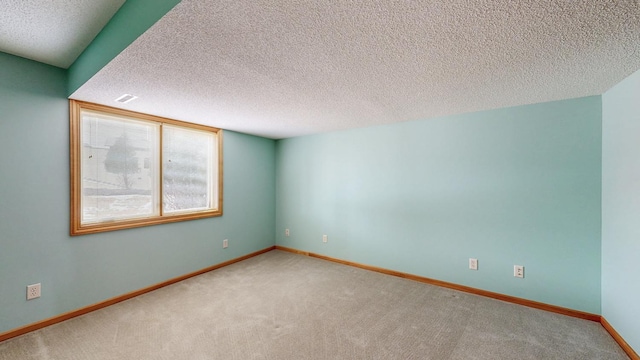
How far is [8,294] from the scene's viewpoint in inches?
76.2

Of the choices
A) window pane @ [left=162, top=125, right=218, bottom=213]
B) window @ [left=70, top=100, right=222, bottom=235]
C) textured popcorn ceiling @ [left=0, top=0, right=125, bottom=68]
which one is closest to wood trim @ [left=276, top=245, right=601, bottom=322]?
window pane @ [left=162, top=125, right=218, bottom=213]

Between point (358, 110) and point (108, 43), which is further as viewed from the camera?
point (358, 110)

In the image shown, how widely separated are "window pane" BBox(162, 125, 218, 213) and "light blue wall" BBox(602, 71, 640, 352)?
429cm

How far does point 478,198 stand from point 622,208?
3.33ft

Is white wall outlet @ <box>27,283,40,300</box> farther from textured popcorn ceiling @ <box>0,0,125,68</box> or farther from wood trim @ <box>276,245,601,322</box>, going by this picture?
wood trim @ <box>276,245,601,322</box>

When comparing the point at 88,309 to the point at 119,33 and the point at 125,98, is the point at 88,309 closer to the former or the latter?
the point at 125,98

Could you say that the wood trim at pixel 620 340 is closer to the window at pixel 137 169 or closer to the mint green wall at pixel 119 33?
the mint green wall at pixel 119 33

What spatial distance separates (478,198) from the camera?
2.71 meters

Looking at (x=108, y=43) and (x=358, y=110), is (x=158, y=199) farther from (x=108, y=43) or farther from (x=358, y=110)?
(x=358, y=110)

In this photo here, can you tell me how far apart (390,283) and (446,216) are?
42.6 inches

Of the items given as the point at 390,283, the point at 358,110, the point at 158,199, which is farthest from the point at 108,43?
the point at 390,283

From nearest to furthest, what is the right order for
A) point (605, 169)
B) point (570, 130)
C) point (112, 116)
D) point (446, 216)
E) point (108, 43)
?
point (108, 43) < point (605, 169) < point (570, 130) < point (112, 116) < point (446, 216)

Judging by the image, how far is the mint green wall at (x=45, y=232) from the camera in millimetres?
1938

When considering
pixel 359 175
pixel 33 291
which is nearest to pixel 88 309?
pixel 33 291
